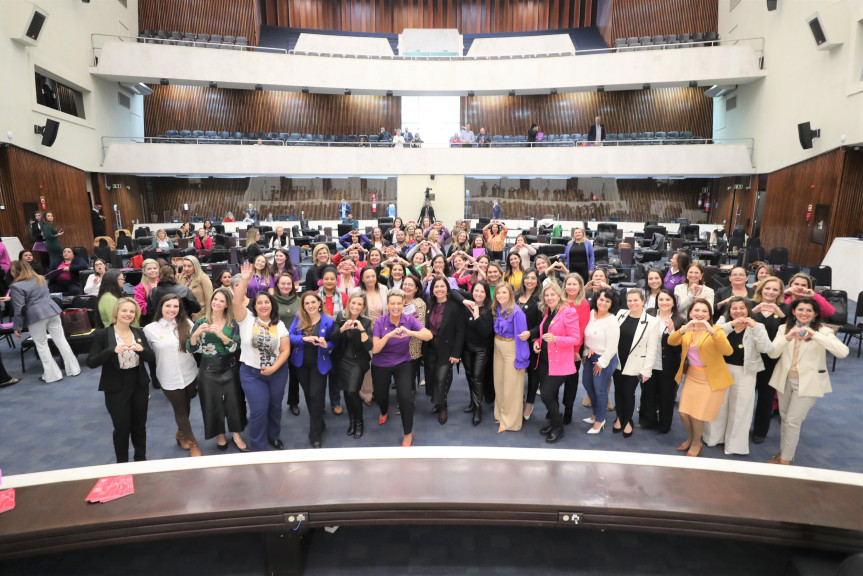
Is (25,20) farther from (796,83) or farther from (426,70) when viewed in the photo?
(796,83)

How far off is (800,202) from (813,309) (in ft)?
41.8

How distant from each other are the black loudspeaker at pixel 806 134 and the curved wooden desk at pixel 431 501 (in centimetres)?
1342

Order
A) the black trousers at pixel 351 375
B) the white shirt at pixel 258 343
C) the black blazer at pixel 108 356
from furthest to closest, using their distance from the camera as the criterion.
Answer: the black trousers at pixel 351 375 < the white shirt at pixel 258 343 < the black blazer at pixel 108 356

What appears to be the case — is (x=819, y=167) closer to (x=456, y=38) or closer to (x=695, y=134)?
(x=695, y=134)

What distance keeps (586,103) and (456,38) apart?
20.7 feet

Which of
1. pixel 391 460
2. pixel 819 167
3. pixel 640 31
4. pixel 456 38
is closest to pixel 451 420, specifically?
pixel 391 460

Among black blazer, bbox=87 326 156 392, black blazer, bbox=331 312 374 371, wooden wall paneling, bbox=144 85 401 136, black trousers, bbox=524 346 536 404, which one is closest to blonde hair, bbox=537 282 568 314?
black trousers, bbox=524 346 536 404

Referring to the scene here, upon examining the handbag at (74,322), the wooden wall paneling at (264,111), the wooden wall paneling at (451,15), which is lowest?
the handbag at (74,322)

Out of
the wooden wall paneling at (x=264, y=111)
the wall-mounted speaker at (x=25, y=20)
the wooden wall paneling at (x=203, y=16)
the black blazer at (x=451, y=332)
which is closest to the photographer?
the black blazer at (x=451, y=332)

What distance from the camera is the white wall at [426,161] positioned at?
1820 cm

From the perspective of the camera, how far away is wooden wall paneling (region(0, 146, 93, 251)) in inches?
488

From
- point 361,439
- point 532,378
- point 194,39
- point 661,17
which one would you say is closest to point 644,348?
point 532,378

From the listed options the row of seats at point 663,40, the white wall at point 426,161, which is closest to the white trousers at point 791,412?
the white wall at point 426,161

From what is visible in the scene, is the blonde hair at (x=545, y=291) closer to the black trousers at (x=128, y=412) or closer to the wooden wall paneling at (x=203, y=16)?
the black trousers at (x=128, y=412)
